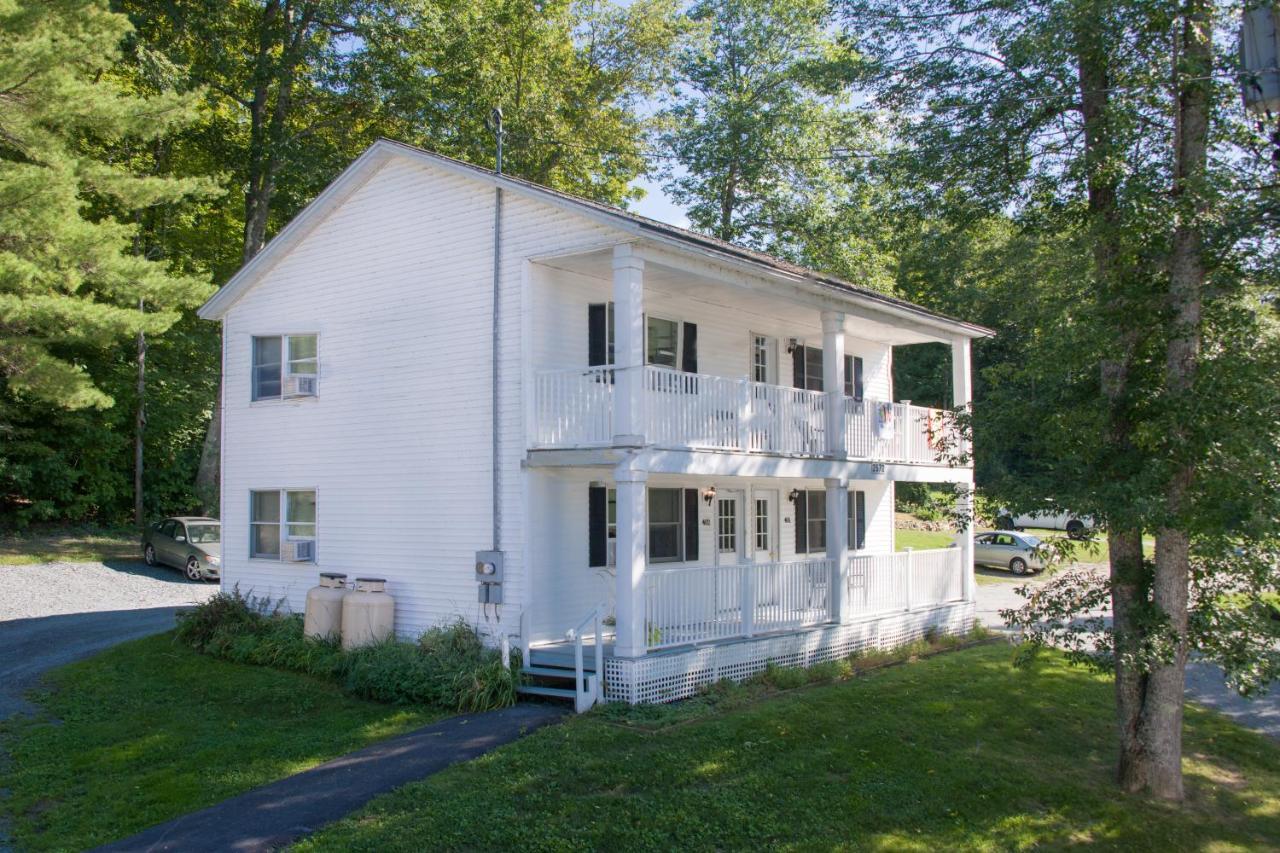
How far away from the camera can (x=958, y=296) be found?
129 ft

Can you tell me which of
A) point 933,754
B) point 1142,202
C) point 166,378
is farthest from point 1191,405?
point 166,378

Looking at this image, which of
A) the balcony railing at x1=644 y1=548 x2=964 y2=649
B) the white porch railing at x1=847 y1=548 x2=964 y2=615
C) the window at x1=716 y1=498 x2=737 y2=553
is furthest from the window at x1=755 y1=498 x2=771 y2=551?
the balcony railing at x1=644 y1=548 x2=964 y2=649

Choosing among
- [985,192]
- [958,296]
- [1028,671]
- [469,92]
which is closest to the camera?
[985,192]

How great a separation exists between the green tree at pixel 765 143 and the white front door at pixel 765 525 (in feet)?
51.4

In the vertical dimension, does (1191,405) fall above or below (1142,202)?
below

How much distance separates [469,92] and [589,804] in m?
25.5

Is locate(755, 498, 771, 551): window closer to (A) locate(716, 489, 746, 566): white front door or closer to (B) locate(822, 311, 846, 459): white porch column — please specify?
(A) locate(716, 489, 746, 566): white front door

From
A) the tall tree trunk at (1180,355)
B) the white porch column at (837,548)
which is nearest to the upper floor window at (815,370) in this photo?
the white porch column at (837,548)

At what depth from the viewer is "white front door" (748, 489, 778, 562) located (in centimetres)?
1856

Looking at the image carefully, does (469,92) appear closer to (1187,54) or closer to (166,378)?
(166,378)

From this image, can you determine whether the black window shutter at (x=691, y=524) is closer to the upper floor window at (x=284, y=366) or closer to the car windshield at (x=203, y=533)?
the upper floor window at (x=284, y=366)

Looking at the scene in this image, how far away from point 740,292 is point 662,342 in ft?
5.02

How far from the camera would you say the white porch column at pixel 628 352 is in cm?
1254

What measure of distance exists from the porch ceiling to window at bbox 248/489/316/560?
6.20 m
